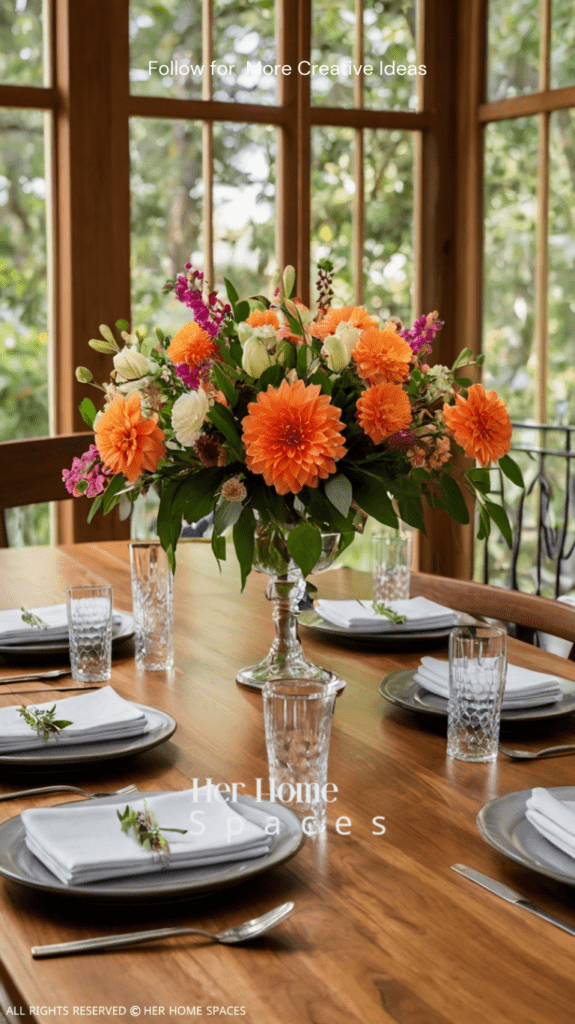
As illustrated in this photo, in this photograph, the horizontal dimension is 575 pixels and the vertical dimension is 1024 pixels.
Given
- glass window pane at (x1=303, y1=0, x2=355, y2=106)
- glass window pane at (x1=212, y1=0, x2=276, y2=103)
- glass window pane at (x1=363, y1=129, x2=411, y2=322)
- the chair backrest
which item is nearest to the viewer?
the chair backrest

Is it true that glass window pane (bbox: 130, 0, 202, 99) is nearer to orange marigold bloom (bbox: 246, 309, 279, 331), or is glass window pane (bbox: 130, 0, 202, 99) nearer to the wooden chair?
the wooden chair

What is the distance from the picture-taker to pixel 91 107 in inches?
132

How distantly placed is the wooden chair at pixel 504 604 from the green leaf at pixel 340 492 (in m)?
0.71

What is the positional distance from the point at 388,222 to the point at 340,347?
2.83 meters

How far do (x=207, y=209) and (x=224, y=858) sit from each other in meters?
3.00

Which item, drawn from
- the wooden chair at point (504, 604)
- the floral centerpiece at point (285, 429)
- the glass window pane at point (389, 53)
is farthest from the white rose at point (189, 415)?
the glass window pane at point (389, 53)

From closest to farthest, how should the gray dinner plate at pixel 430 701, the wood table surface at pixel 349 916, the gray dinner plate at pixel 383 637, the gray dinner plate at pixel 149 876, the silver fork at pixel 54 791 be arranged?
the wood table surface at pixel 349 916 → the gray dinner plate at pixel 149 876 → the silver fork at pixel 54 791 → the gray dinner plate at pixel 430 701 → the gray dinner plate at pixel 383 637

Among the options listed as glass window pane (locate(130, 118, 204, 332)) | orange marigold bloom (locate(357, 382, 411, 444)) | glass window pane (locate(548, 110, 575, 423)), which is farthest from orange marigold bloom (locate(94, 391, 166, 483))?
glass window pane (locate(548, 110, 575, 423))

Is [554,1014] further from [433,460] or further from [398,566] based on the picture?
[398,566]

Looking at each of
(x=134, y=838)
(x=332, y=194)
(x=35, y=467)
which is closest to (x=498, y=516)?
(x=134, y=838)

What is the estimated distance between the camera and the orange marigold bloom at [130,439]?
1.22 meters

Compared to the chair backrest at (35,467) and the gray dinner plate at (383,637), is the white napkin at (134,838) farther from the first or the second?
the chair backrest at (35,467)

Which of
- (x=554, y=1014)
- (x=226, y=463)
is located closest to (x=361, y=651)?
(x=226, y=463)

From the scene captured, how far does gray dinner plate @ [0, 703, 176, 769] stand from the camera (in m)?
1.13
